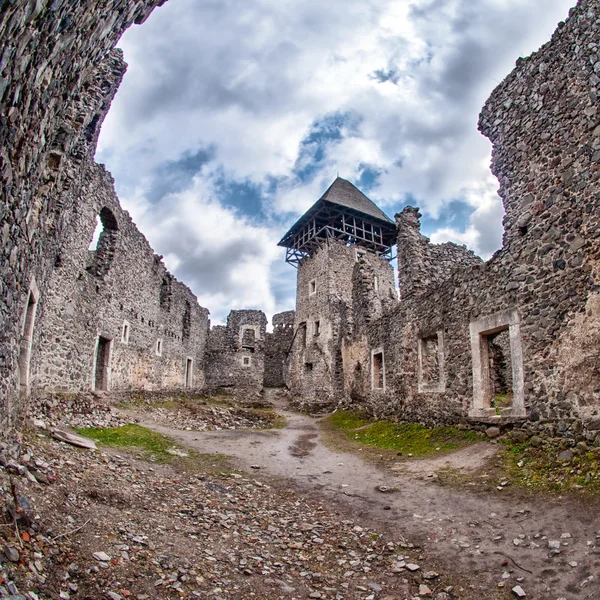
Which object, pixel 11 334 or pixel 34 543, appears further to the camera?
pixel 11 334

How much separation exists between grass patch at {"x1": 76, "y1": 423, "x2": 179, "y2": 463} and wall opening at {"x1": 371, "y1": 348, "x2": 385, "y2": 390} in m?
8.44

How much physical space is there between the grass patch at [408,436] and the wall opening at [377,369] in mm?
1405

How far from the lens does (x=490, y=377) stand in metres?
9.59

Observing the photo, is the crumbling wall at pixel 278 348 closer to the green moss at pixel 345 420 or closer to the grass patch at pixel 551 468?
the green moss at pixel 345 420

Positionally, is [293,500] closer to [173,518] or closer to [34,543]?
[173,518]

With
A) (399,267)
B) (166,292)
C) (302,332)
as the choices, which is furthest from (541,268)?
(302,332)

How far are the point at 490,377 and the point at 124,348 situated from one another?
45.1 feet

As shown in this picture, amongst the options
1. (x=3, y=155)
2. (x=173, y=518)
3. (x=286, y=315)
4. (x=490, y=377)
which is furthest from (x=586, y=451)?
(x=286, y=315)

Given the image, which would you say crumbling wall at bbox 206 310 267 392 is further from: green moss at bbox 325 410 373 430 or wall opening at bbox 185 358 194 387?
green moss at bbox 325 410 373 430

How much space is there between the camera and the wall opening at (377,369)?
16.1 m

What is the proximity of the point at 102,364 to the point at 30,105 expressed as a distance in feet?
45.9

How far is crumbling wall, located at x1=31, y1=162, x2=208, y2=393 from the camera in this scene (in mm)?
11852

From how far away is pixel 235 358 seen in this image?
3234 cm

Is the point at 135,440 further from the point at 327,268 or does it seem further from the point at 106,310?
the point at 327,268
